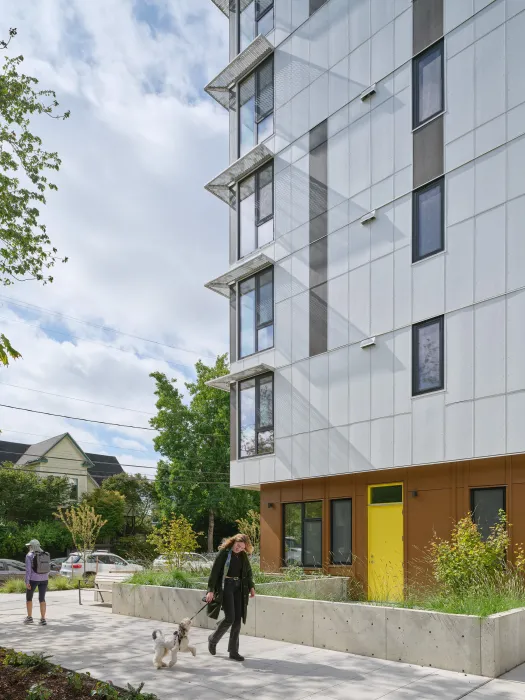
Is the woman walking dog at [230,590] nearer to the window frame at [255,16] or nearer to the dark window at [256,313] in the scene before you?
the dark window at [256,313]

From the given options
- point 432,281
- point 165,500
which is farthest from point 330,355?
point 165,500

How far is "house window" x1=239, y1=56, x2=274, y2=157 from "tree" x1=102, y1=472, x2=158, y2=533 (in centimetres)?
3178

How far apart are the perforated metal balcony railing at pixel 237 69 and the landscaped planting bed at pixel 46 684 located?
57.8 feet

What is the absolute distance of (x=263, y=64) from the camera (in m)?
21.5

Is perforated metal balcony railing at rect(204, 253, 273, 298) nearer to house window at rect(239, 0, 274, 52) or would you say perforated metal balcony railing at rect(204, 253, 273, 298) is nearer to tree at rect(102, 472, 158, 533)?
house window at rect(239, 0, 274, 52)

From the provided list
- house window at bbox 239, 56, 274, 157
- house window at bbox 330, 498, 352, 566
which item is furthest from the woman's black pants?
house window at bbox 239, 56, 274, 157

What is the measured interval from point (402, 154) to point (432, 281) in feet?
10.5

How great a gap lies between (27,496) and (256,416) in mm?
26284

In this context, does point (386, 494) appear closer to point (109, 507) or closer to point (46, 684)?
point (46, 684)

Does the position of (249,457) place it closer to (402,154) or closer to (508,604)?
(402,154)

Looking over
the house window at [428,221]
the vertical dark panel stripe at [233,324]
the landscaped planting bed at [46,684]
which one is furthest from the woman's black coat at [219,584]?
the vertical dark panel stripe at [233,324]

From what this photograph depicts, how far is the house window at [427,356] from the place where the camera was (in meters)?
14.8

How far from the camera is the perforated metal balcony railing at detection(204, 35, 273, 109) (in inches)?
830

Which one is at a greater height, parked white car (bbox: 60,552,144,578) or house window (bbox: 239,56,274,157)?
house window (bbox: 239,56,274,157)
